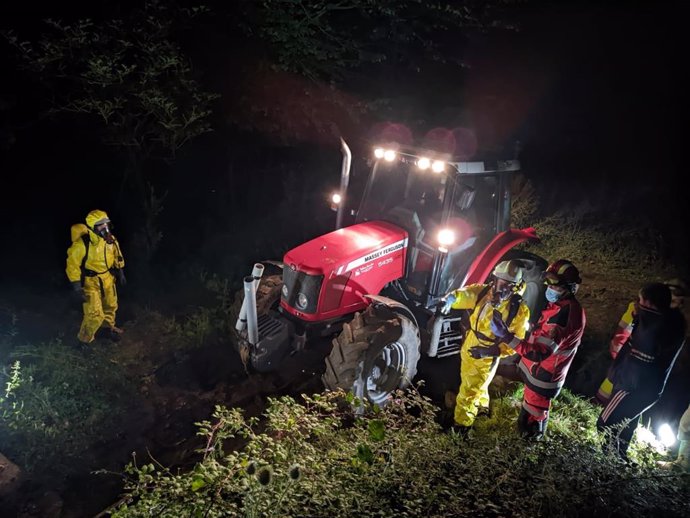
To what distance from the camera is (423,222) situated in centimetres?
530

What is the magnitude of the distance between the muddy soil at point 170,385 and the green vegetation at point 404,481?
856 millimetres

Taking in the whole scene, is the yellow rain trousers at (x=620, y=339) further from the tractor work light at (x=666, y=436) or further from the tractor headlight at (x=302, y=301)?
the tractor headlight at (x=302, y=301)

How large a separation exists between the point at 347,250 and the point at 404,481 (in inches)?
97.4

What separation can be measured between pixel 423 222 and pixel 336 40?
4132mm

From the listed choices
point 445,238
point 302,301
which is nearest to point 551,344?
point 445,238

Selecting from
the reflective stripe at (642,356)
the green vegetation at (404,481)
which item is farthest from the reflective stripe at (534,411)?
the reflective stripe at (642,356)

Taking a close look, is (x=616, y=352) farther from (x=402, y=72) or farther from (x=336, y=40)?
(x=402, y=72)

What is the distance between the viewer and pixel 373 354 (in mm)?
4422

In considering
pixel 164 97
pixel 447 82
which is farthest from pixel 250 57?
pixel 447 82

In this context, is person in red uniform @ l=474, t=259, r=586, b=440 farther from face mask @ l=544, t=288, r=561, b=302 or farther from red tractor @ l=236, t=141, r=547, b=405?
red tractor @ l=236, t=141, r=547, b=405

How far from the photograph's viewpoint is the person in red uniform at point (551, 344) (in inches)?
148

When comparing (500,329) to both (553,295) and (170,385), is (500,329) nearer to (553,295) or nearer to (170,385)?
(553,295)

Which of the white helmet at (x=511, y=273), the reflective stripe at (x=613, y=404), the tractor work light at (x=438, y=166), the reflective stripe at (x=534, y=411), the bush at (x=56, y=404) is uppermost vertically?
the tractor work light at (x=438, y=166)

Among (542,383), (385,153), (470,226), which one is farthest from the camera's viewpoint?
(470,226)
